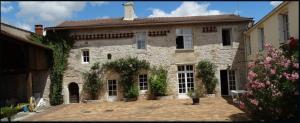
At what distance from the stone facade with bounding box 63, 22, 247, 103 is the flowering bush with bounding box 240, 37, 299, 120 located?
398 inches

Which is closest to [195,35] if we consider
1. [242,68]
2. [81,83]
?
[242,68]

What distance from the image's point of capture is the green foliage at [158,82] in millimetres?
21844

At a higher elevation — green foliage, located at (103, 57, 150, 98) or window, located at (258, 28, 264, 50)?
window, located at (258, 28, 264, 50)

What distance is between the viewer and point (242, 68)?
74.2 feet

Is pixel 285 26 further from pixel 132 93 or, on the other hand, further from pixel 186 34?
pixel 132 93

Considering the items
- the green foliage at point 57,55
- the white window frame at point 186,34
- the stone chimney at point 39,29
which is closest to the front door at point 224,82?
the white window frame at point 186,34

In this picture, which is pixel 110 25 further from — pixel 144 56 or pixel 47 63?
pixel 47 63

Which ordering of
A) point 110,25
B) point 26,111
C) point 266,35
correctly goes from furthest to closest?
point 110,25 → point 26,111 → point 266,35

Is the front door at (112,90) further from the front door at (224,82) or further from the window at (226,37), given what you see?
the window at (226,37)

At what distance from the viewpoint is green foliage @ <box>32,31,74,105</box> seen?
73.6 feet

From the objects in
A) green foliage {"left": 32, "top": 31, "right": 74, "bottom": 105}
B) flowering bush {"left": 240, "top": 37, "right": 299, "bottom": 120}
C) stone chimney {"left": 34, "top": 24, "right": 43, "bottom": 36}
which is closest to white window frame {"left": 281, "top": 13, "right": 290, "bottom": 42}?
flowering bush {"left": 240, "top": 37, "right": 299, "bottom": 120}

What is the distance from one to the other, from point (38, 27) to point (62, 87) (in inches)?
170

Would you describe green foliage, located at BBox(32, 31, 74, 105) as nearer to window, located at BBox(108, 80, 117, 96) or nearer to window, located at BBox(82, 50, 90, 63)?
window, located at BBox(82, 50, 90, 63)

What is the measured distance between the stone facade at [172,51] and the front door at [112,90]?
28cm
